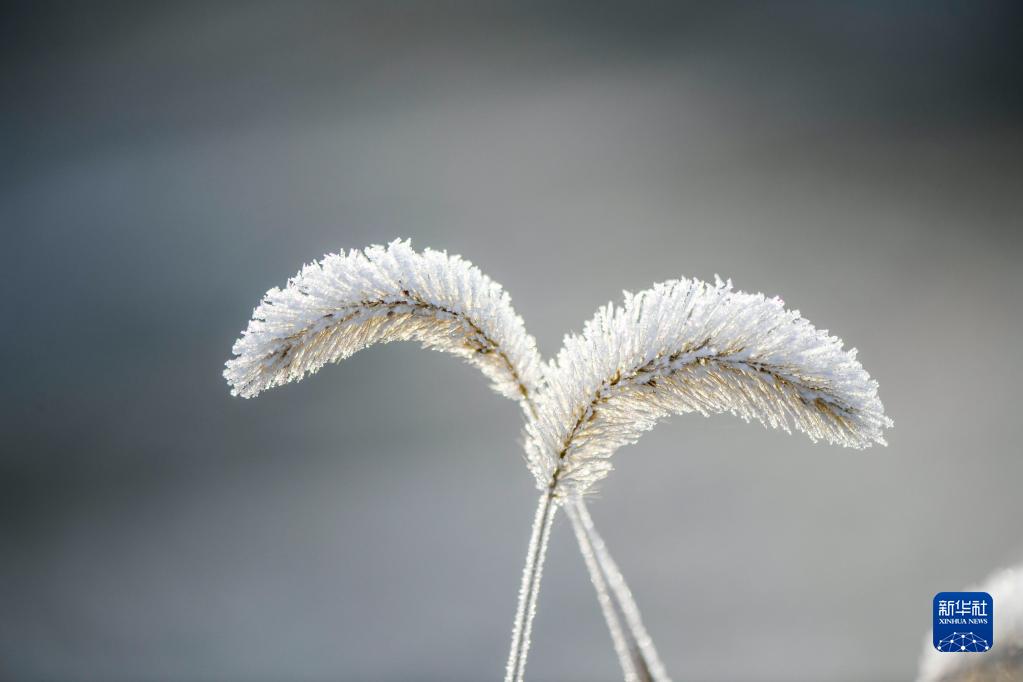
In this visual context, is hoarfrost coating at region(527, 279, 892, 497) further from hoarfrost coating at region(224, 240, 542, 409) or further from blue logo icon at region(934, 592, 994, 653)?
blue logo icon at region(934, 592, 994, 653)

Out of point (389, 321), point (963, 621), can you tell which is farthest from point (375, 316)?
point (963, 621)

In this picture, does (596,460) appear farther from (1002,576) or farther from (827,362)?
(1002,576)

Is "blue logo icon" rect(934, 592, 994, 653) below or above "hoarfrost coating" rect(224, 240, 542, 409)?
below

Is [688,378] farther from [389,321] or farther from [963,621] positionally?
[963,621]

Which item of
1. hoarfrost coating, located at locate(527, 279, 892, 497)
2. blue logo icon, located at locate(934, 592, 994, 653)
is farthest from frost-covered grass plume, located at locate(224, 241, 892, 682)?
blue logo icon, located at locate(934, 592, 994, 653)

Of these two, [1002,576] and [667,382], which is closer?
[667,382]

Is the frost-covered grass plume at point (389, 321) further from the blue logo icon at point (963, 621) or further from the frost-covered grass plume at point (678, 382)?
the blue logo icon at point (963, 621)

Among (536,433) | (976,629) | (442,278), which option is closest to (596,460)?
(536,433)
